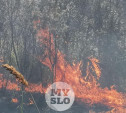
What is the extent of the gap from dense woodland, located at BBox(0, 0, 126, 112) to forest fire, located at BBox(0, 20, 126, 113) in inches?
8.3

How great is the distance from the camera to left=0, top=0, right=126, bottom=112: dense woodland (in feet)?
33.3

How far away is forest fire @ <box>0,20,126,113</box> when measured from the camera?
33.3 feet

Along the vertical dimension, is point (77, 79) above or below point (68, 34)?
below

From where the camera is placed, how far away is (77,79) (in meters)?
10.4

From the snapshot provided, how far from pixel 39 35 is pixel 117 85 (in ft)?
14.1

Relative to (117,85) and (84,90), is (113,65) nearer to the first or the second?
(117,85)

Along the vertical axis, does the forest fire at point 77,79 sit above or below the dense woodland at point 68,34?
below

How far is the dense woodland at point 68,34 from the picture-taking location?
10.2m

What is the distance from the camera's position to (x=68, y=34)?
1031 cm

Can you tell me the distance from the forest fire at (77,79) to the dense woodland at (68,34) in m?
0.21

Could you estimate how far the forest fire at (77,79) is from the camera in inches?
400

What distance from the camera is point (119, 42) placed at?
416 inches

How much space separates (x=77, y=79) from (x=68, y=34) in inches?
83.7

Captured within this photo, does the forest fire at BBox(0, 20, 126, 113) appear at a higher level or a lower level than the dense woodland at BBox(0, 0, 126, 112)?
lower
